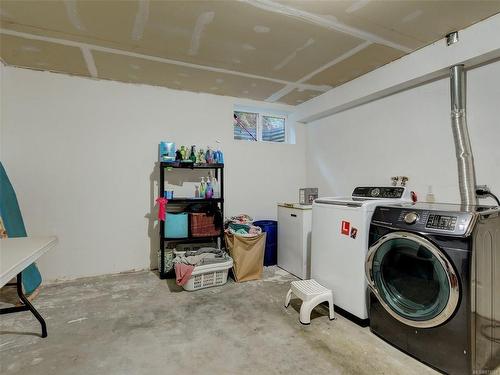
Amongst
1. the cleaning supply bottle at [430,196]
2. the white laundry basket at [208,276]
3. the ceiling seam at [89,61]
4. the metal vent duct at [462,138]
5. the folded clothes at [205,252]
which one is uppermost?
the ceiling seam at [89,61]

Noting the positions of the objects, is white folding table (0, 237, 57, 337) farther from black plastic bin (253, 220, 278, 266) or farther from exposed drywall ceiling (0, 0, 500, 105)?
black plastic bin (253, 220, 278, 266)

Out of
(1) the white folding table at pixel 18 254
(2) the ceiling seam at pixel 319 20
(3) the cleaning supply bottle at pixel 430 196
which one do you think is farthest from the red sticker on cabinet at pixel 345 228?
(1) the white folding table at pixel 18 254

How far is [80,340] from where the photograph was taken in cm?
193

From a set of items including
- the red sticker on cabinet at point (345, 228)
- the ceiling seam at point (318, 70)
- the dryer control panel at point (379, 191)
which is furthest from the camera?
the dryer control panel at point (379, 191)

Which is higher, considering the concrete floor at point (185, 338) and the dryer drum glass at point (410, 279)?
the dryer drum glass at point (410, 279)

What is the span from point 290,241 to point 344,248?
1.12 metres

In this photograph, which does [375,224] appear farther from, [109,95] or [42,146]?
[42,146]

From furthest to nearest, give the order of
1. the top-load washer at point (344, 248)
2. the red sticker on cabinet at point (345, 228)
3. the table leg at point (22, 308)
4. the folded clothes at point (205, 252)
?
the folded clothes at point (205, 252) → the red sticker on cabinet at point (345, 228) → the top-load washer at point (344, 248) → the table leg at point (22, 308)

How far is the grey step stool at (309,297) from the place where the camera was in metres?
2.15

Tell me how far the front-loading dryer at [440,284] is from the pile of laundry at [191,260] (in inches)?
63.9

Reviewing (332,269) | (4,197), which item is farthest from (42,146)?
(332,269)

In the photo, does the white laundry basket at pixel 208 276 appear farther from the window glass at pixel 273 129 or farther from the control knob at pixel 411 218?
the window glass at pixel 273 129

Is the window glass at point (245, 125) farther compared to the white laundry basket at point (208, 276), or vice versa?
the window glass at point (245, 125)

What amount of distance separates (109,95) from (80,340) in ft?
8.47
